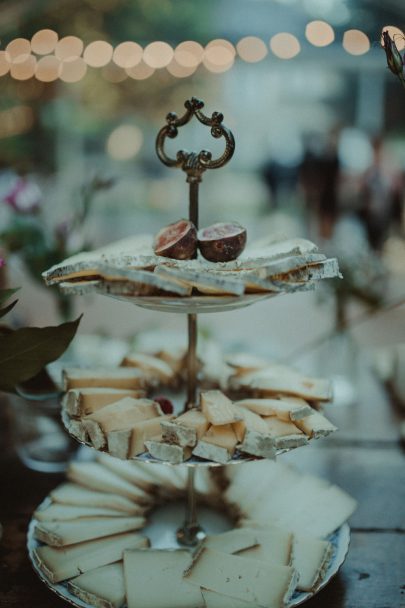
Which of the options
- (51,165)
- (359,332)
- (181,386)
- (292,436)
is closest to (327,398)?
(292,436)

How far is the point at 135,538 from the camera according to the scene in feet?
3.27

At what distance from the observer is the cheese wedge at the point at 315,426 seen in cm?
90

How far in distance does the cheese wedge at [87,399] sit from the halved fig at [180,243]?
25 centimetres

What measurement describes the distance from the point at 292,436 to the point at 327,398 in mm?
165

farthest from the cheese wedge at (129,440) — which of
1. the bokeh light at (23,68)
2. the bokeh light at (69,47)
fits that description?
the bokeh light at (23,68)

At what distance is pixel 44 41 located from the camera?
16.9ft

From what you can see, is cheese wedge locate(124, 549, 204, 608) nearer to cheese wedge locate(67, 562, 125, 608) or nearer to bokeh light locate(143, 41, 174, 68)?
cheese wedge locate(67, 562, 125, 608)

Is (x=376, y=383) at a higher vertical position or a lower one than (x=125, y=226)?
lower

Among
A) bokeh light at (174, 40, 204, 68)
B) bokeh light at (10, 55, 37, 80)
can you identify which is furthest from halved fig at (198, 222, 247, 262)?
bokeh light at (10, 55, 37, 80)

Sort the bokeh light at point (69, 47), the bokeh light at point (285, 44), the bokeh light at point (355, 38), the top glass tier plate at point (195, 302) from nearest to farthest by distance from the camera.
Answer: the top glass tier plate at point (195, 302)
the bokeh light at point (355, 38)
the bokeh light at point (285, 44)
the bokeh light at point (69, 47)

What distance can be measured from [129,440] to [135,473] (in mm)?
398

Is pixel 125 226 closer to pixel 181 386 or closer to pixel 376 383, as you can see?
pixel 376 383

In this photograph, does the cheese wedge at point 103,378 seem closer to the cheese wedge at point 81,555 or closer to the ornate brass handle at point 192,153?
the cheese wedge at point 81,555

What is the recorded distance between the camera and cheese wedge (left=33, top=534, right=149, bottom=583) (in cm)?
92
